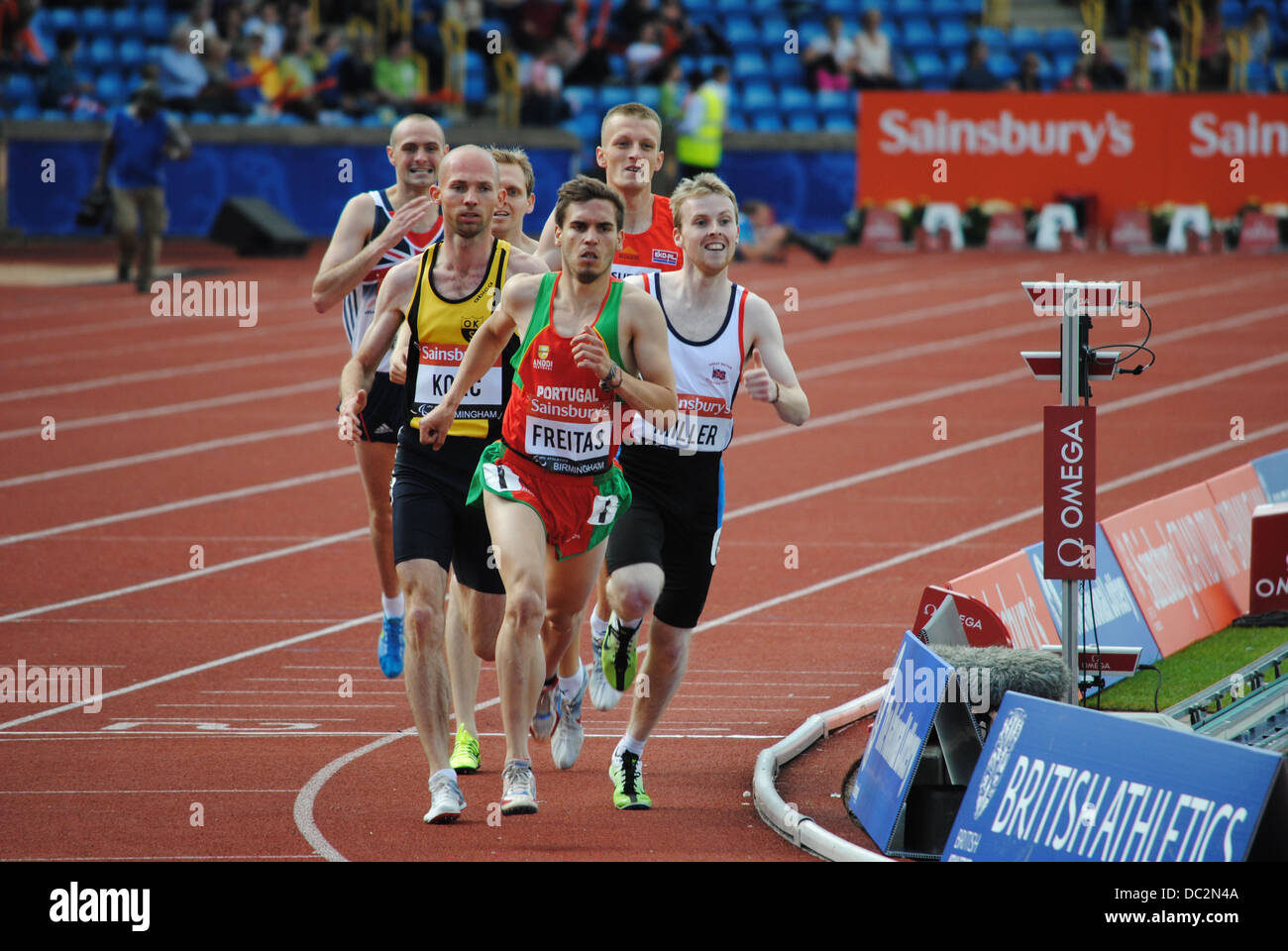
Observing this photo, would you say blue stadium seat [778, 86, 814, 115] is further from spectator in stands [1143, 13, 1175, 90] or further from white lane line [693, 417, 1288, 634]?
white lane line [693, 417, 1288, 634]

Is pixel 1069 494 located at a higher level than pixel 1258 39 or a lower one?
lower

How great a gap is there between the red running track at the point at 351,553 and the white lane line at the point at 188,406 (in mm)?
55

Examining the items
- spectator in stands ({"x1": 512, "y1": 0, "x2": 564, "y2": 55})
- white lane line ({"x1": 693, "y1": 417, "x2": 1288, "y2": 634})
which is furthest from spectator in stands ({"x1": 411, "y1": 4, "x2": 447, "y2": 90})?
white lane line ({"x1": 693, "y1": 417, "x2": 1288, "y2": 634})

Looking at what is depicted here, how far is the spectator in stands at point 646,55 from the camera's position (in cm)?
2988

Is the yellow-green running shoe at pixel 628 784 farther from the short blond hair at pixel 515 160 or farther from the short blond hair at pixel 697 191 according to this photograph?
the short blond hair at pixel 515 160

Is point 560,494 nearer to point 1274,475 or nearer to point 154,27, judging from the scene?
point 1274,475

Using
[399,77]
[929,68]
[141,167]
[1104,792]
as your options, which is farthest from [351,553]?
[929,68]

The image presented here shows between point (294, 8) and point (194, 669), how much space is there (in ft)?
68.3

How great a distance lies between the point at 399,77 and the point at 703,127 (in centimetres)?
447

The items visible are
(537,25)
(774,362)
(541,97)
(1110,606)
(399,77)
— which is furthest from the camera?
(537,25)

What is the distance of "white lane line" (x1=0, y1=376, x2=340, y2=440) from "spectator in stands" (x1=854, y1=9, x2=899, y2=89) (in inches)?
613

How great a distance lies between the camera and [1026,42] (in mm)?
33125

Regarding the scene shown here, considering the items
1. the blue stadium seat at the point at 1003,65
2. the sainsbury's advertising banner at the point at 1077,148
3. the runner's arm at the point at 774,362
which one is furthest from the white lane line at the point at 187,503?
the blue stadium seat at the point at 1003,65
